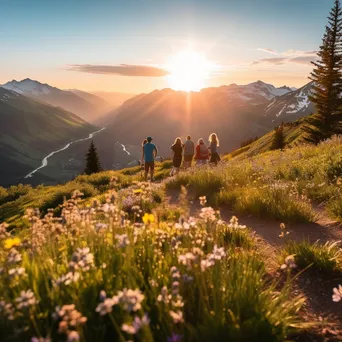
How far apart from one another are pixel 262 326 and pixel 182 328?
0.77 meters

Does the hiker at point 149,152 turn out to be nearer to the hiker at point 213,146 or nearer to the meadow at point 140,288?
the hiker at point 213,146

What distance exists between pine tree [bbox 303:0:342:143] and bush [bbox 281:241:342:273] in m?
45.3

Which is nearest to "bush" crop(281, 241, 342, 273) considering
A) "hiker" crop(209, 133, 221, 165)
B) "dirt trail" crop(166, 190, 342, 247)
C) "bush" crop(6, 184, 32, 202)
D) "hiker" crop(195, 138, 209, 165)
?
"dirt trail" crop(166, 190, 342, 247)

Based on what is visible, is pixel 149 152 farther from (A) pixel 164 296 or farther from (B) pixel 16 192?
(B) pixel 16 192

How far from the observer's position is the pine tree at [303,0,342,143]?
47594 mm

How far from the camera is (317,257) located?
17.6ft

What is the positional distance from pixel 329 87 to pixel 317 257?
47935 mm

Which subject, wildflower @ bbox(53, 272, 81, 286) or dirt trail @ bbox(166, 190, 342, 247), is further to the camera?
dirt trail @ bbox(166, 190, 342, 247)

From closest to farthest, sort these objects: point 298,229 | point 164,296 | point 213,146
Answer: point 164,296
point 298,229
point 213,146

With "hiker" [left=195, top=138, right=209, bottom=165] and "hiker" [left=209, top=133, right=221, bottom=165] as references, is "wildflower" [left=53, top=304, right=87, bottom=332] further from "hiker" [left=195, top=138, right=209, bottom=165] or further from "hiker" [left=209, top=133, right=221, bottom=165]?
"hiker" [left=209, top=133, right=221, bottom=165]

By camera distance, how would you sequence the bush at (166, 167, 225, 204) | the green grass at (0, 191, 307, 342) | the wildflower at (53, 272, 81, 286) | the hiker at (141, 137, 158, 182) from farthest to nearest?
the hiker at (141, 137, 158, 182) < the bush at (166, 167, 225, 204) < the green grass at (0, 191, 307, 342) < the wildflower at (53, 272, 81, 286)

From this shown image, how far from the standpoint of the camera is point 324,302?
15.1 feet

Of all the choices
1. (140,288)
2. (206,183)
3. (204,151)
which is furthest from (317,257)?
(204,151)

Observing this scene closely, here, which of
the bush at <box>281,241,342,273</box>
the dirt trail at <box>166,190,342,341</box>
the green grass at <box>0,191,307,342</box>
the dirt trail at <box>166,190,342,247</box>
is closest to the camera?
the green grass at <box>0,191,307,342</box>
